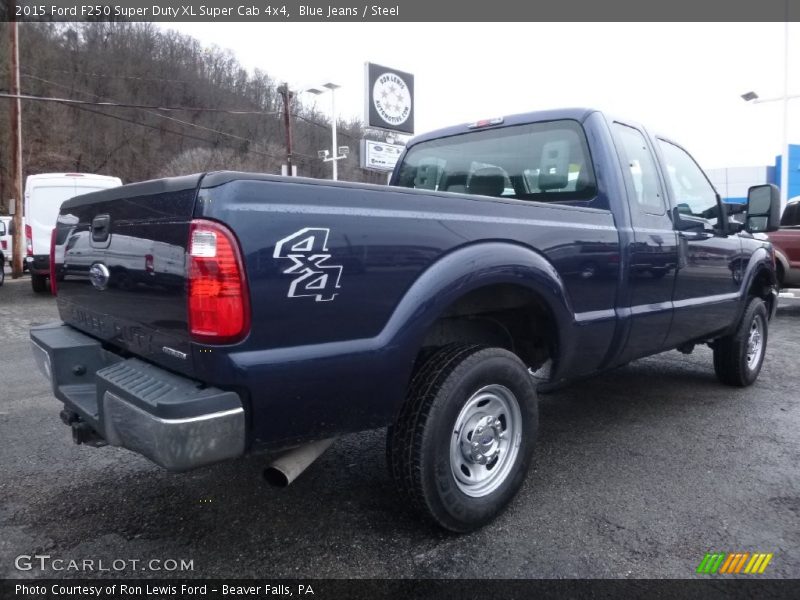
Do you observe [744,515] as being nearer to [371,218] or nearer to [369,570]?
[369,570]

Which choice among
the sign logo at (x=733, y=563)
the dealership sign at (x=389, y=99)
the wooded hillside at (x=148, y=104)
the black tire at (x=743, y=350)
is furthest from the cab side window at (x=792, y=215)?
the wooded hillside at (x=148, y=104)

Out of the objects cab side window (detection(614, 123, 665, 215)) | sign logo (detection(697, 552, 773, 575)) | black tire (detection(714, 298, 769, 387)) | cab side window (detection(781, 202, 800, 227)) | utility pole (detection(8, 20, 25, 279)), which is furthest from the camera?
utility pole (detection(8, 20, 25, 279))

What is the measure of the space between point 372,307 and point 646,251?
2.01 m

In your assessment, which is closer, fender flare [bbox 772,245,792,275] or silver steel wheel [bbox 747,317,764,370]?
silver steel wheel [bbox 747,317,764,370]

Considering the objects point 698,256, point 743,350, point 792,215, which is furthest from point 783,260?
point 698,256

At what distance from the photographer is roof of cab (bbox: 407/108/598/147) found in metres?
3.43

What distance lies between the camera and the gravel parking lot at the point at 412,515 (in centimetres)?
236

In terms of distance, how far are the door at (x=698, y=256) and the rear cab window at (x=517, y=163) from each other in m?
0.83

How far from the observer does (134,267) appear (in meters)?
2.21

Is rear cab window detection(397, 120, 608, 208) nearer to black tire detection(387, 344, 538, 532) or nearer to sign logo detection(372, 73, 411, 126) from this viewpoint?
black tire detection(387, 344, 538, 532)

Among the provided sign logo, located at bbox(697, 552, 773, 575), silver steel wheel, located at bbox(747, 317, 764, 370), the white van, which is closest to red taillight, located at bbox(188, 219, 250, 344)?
sign logo, located at bbox(697, 552, 773, 575)

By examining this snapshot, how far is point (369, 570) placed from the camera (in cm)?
228

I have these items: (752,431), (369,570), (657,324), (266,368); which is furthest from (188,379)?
(752,431)

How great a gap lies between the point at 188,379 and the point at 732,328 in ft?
13.9
